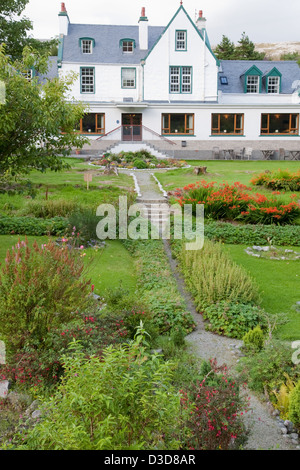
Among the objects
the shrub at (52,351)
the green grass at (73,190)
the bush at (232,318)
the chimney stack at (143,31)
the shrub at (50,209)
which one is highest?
the chimney stack at (143,31)

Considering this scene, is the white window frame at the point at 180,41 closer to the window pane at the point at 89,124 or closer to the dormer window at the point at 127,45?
the dormer window at the point at 127,45

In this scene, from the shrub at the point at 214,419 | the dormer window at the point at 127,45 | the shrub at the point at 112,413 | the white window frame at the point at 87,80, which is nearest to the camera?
the shrub at the point at 112,413

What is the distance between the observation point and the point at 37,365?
19.3ft

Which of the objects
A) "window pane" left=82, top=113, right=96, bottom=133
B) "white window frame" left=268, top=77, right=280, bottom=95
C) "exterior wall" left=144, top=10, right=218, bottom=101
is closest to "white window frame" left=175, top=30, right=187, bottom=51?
"exterior wall" left=144, top=10, right=218, bottom=101

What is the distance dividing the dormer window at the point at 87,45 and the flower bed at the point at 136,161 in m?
10.8

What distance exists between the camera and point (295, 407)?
5152 mm

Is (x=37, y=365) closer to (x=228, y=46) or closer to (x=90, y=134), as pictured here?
(x=90, y=134)

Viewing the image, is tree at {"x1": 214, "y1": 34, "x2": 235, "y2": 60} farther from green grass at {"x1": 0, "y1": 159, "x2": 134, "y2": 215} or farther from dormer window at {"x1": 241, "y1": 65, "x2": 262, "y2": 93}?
green grass at {"x1": 0, "y1": 159, "x2": 134, "y2": 215}

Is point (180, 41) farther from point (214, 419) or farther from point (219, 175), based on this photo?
point (214, 419)

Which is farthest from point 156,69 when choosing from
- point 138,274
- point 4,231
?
point 138,274

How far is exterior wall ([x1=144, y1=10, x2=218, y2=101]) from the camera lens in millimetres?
36438

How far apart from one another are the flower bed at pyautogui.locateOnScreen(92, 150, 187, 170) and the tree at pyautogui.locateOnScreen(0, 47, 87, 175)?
49.7 ft

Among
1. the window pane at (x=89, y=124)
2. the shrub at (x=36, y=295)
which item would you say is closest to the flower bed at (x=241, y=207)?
the shrub at (x=36, y=295)

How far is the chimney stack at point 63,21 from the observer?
120ft
